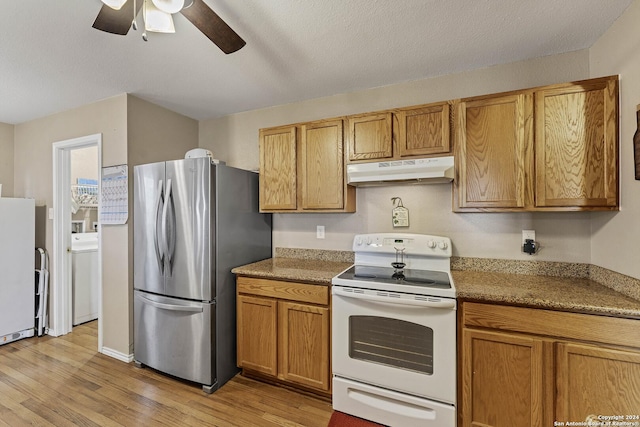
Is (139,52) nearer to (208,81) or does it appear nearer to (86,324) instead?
(208,81)

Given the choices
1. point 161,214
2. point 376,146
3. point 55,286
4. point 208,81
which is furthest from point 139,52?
point 55,286

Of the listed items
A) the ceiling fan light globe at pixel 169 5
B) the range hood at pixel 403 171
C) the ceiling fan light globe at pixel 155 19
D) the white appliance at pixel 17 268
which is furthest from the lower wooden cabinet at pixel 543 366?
the white appliance at pixel 17 268

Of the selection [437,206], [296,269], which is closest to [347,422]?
[296,269]

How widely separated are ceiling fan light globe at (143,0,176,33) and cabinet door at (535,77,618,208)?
217 centimetres

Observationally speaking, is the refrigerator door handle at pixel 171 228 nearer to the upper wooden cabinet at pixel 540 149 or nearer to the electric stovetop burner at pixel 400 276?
the electric stovetop burner at pixel 400 276

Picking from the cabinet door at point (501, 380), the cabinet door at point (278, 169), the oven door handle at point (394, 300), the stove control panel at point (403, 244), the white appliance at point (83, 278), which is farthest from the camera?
the white appliance at point (83, 278)

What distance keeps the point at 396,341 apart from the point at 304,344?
0.68m

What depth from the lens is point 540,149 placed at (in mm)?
1802

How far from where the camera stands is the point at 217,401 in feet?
6.83

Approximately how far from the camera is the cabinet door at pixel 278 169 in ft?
8.24

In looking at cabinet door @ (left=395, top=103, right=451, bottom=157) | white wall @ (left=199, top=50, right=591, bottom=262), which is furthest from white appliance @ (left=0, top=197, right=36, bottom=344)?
cabinet door @ (left=395, top=103, right=451, bottom=157)

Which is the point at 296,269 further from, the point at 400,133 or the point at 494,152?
the point at 494,152

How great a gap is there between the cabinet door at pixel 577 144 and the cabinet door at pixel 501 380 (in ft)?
2.95

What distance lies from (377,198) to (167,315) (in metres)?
2.00
